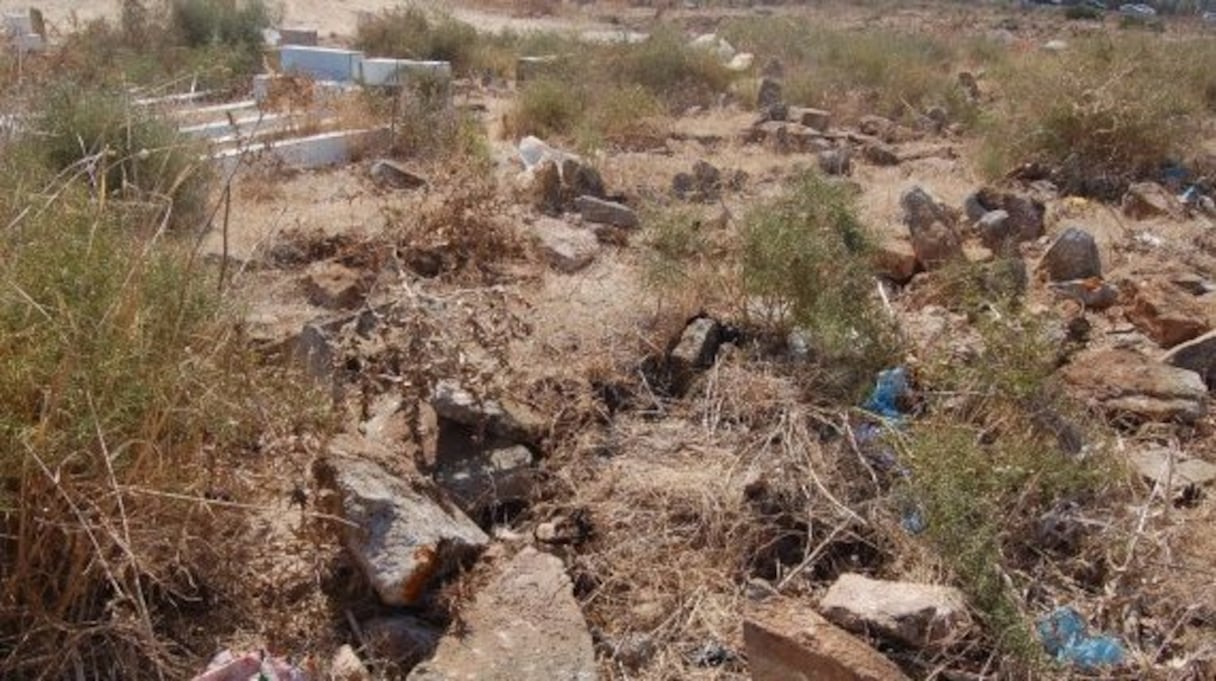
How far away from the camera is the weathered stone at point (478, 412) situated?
3.67m

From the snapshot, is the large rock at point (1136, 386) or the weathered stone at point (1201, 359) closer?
the large rock at point (1136, 386)

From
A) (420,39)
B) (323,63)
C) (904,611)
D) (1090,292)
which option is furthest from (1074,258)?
(420,39)

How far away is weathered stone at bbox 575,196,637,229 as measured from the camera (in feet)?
22.0

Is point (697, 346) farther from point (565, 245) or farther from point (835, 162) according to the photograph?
point (835, 162)

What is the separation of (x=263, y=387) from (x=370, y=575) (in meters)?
0.69

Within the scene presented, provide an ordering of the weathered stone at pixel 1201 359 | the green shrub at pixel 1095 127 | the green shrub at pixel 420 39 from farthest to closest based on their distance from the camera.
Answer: the green shrub at pixel 420 39 < the green shrub at pixel 1095 127 < the weathered stone at pixel 1201 359

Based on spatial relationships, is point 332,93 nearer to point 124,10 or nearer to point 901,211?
point 901,211

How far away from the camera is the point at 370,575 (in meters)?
2.97

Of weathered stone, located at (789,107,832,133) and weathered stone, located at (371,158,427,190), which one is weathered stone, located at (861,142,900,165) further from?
weathered stone, located at (371,158,427,190)

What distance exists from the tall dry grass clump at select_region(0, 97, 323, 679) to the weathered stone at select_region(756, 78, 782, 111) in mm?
9046

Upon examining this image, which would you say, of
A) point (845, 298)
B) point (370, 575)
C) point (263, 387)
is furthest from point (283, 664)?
point (845, 298)

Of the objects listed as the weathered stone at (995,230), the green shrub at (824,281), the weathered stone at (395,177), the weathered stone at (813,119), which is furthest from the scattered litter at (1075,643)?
the weathered stone at (813,119)

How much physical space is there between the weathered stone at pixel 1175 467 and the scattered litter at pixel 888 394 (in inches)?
31.0

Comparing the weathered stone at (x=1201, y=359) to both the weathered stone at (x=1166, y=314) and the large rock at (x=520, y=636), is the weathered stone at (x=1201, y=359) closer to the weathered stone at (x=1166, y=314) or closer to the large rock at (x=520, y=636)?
the weathered stone at (x=1166, y=314)
